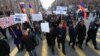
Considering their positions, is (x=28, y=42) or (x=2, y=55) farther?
(x=28, y=42)

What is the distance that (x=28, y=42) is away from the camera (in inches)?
410

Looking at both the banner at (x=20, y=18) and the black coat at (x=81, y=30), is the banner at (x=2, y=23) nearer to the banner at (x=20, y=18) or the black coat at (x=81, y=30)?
the banner at (x=20, y=18)

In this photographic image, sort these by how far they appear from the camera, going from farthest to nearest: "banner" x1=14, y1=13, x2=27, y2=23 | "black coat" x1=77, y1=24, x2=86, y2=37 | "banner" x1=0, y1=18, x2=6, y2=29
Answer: "banner" x1=0, y1=18, x2=6, y2=29, "banner" x1=14, y1=13, x2=27, y2=23, "black coat" x1=77, y1=24, x2=86, y2=37

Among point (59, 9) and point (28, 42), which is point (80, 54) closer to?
point (28, 42)

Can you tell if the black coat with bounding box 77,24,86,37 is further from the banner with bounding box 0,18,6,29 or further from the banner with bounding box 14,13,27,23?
the banner with bounding box 0,18,6,29

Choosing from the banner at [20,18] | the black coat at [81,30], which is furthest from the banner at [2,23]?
the black coat at [81,30]

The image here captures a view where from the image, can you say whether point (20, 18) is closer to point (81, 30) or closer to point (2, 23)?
point (2, 23)

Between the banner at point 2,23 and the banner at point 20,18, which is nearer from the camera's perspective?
the banner at point 20,18

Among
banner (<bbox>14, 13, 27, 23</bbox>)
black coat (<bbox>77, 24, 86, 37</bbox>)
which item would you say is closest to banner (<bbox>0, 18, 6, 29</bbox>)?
banner (<bbox>14, 13, 27, 23</bbox>)

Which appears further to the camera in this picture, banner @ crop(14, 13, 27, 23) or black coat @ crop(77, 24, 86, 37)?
banner @ crop(14, 13, 27, 23)

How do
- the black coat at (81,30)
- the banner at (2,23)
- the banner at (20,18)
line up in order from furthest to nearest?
1. the banner at (2,23)
2. the banner at (20,18)
3. the black coat at (81,30)

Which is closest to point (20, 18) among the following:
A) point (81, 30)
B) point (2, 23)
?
point (2, 23)

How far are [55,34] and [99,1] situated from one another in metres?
58.6

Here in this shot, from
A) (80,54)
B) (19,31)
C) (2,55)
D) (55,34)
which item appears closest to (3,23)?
(19,31)
